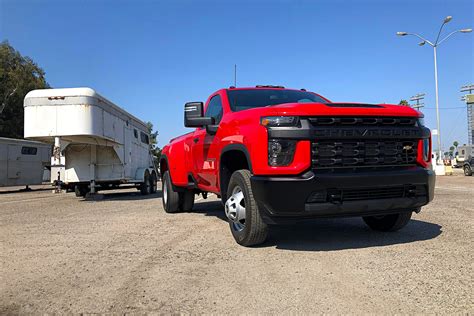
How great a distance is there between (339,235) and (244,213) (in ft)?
4.71

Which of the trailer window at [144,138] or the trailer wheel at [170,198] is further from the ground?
the trailer window at [144,138]

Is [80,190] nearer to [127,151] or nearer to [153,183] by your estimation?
[127,151]

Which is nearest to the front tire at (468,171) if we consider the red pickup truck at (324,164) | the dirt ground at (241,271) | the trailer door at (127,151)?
the trailer door at (127,151)

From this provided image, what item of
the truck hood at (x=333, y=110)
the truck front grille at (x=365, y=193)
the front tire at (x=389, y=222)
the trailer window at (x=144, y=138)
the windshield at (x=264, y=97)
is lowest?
the front tire at (x=389, y=222)

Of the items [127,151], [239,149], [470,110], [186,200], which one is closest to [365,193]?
[239,149]

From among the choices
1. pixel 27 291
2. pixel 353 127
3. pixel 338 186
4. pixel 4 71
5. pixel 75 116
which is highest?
pixel 4 71

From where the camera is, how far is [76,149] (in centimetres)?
1327

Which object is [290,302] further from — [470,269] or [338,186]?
[470,269]

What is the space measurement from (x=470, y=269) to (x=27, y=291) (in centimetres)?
390

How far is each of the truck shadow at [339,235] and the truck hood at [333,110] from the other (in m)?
1.51

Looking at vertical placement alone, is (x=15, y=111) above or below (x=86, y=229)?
above

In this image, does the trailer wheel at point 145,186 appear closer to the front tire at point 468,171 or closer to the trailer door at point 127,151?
the trailer door at point 127,151

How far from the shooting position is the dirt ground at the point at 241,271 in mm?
2904

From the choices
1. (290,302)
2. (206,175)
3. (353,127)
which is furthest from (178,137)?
(290,302)
